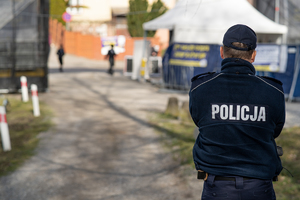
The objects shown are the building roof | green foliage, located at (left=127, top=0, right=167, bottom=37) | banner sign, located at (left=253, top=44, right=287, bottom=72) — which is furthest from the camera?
green foliage, located at (left=127, top=0, right=167, bottom=37)

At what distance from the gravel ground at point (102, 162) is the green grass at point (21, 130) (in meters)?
0.21

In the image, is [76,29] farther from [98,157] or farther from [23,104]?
[98,157]

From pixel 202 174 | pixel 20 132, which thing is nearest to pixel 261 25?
pixel 20 132

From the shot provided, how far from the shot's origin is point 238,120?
261 cm

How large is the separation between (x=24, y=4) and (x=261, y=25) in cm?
1017

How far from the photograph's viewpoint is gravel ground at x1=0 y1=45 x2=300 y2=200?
596 centimetres

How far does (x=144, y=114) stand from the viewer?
40.3ft

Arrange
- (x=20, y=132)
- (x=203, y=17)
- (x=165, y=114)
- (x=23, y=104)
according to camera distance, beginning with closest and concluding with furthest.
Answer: (x=20, y=132)
(x=165, y=114)
(x=23, y=104)
(x=203, y=17)

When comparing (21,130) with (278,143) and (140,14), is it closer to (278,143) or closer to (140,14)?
(278,143)

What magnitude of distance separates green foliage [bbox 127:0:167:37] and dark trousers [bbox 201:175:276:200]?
33.9 metres

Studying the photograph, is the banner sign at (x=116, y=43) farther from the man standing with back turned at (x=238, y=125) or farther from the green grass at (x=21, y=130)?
the man standing with back turned at (x=238, y=125)

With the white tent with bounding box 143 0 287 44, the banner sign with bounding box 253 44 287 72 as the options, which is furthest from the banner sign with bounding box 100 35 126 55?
the banner sign with bounding box 253 44 287 72

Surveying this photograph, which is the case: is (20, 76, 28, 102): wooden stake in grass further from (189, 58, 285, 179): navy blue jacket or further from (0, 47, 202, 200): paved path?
(189, 58, 285, 179): navy blue jacket

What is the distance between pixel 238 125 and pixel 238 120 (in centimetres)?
3
